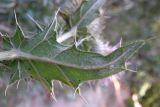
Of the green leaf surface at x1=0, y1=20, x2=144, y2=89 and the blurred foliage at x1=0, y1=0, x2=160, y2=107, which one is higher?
the green leaf surface at x1=0, y1=20, x2=144, y2=89

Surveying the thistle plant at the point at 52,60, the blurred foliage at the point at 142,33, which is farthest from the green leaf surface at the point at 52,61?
the blurred foliage at the point at 142,33

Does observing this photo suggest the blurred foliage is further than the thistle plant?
Yes

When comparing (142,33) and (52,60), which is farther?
(142,33)

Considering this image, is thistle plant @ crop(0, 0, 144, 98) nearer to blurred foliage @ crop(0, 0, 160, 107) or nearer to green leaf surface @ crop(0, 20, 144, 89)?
green leaf surface @ crop(0, 20, 144, 89)

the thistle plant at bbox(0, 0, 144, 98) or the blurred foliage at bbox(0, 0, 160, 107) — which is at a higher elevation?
the thistle plant at bbox(0, 0, 144, 98)

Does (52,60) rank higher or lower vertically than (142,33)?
higher

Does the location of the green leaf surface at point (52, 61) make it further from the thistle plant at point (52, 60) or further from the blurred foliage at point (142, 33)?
the blurred foliage at point (142, 33)

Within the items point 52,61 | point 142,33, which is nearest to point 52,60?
point 52,61

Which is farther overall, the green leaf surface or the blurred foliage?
the blurred foliage

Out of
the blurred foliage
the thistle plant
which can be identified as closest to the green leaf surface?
the thistle plant

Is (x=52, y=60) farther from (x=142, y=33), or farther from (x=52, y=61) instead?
(x=142, y=33)

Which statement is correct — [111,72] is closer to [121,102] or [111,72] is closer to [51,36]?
[51,36]
